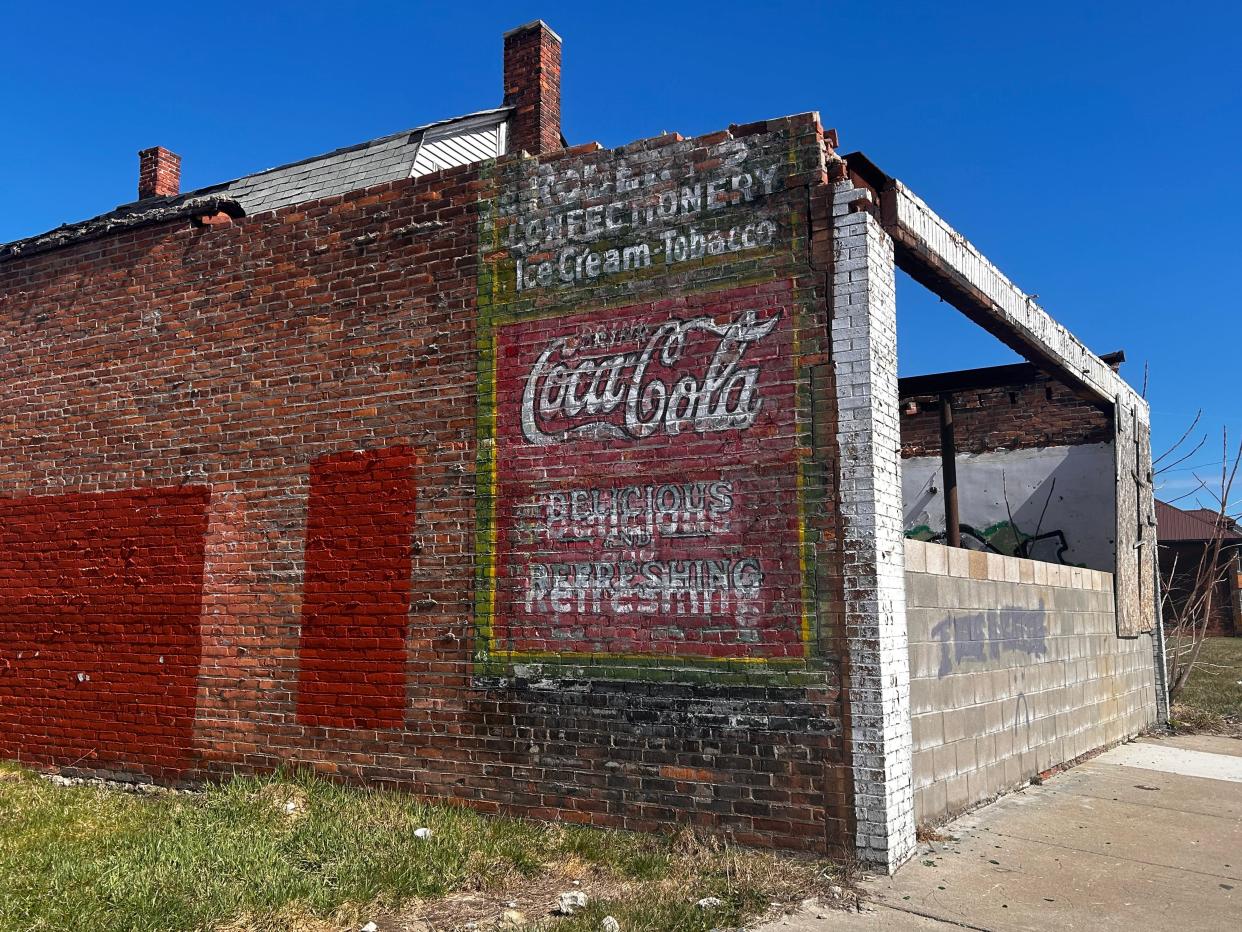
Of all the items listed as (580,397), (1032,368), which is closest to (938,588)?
(580,397)

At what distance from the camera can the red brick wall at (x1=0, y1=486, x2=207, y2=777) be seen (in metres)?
8.41

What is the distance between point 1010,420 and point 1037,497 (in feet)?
Answer: 3.60

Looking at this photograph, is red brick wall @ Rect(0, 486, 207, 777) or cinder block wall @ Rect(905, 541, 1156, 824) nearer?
cinder block wall @ Rect(905, 541, 1156, 824)

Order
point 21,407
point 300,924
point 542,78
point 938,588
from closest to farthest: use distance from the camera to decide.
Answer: point 300,924, point 938,588, point 21,407, point 542,78

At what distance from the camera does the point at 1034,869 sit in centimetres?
597

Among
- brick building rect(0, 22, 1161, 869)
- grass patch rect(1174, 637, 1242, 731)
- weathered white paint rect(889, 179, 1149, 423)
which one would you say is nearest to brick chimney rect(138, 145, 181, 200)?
Answer: brick building rect(0, 22, 1161, 869)

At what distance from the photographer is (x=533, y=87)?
15.2m

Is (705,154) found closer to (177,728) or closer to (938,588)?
(938,588)

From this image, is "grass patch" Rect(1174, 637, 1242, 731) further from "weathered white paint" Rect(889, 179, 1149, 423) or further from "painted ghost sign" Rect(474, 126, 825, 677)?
"painted ghost sign" Rect(474, 126, 825, 677)

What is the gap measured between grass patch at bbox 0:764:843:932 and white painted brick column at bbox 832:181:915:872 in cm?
55

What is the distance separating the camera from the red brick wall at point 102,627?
841 centimetres

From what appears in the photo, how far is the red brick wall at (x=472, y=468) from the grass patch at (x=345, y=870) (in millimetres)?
495

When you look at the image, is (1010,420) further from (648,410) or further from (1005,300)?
(648,410)

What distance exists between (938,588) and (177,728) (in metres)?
6.06
